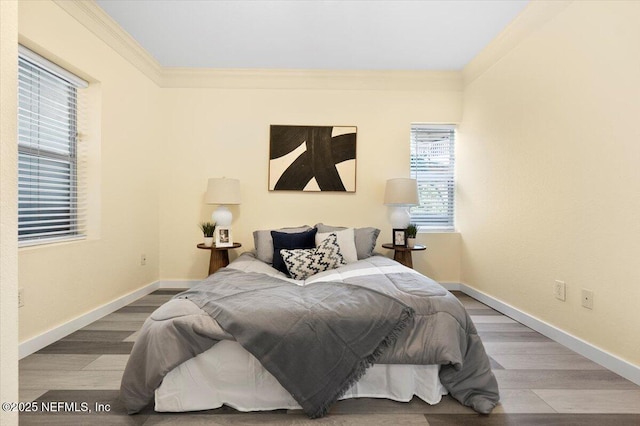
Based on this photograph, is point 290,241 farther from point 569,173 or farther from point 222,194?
point 569,173

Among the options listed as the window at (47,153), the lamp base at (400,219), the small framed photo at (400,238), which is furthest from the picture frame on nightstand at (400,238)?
the window at (47,153)

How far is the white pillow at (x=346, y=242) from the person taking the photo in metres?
3.27

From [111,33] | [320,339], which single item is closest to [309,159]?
[111,33]

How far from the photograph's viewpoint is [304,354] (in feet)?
5.42

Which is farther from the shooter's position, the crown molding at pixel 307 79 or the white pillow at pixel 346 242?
the crown molding at pixel 307 79

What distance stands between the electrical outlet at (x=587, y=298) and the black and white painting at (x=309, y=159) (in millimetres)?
2406

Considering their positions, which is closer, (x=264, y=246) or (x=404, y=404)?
(x=404, y=404)

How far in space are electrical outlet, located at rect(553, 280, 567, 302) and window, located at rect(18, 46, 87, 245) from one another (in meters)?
3.94

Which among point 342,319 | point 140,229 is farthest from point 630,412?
point 140,229

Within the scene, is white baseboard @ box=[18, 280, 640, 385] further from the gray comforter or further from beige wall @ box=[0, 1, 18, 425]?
beige wall @ box=[0, 1, 18, 425]

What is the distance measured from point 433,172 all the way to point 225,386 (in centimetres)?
347

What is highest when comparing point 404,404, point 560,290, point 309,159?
point 309,159

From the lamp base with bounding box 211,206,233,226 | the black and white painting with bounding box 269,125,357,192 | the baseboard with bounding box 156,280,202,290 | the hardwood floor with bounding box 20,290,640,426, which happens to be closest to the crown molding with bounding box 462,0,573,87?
the black and white painting with bounding box 269,125,357,192

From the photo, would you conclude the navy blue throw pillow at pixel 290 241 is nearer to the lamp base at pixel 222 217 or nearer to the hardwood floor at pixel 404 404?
the lamp base at pixel 222 217
